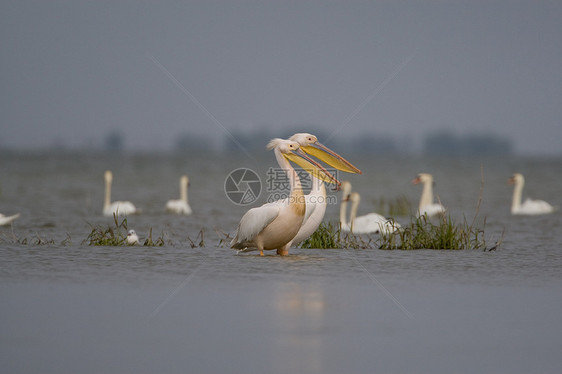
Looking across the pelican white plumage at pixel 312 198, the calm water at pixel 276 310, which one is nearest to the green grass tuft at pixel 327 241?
the calm water at pixel 276 310

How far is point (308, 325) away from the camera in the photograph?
17.7 ft

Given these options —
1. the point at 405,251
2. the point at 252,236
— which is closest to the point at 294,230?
the point at 252,236

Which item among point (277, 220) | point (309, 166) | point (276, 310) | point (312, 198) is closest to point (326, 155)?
point (309, 166)

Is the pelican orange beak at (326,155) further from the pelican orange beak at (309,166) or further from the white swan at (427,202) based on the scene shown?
the white swan at (427,202)

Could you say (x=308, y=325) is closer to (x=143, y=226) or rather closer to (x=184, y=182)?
(x=143, y=226)

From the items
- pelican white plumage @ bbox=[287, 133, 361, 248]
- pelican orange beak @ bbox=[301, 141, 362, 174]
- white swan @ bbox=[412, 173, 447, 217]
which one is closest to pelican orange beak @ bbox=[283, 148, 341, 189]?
pelican white plumage @ bbox=[287, 133, 361, 248]

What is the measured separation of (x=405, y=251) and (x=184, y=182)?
9667mm

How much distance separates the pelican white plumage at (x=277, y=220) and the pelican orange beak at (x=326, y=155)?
2.23 ft

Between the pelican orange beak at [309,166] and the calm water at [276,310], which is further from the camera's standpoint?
the pelican orange beak at [309,166]

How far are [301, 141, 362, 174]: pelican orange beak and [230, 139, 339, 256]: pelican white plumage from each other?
0.68 m

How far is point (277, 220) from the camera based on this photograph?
8.62 meters

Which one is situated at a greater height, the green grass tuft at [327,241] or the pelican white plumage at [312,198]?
the pelican white plumage at [312,198]

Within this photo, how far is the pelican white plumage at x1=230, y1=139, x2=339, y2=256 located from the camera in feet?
28.2

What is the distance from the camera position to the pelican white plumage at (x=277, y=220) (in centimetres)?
860
